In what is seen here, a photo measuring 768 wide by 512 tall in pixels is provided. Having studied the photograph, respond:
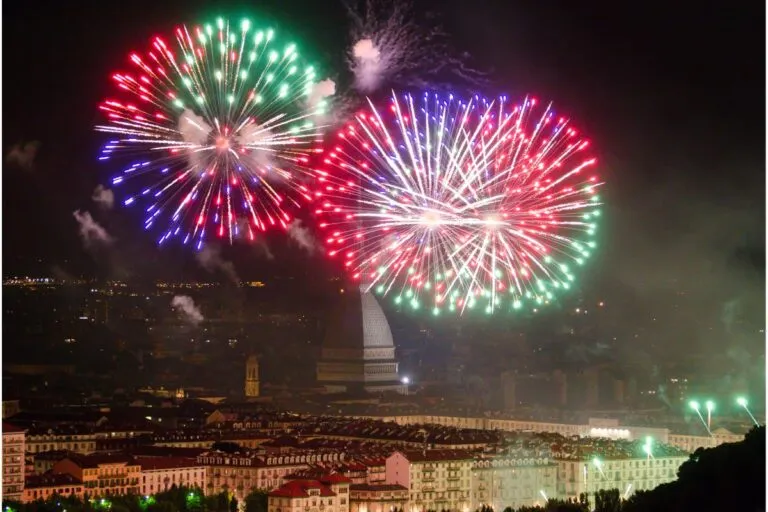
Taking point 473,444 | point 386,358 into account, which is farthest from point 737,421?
point 386,358

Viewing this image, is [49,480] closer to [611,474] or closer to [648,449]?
[611,474]

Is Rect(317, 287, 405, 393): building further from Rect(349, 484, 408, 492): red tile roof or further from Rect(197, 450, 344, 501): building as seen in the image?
Rect(349, 484, 408, 492): red tile roof

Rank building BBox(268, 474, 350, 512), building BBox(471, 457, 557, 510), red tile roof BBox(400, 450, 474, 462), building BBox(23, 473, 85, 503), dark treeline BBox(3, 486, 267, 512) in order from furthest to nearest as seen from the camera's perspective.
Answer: red tile roof BBox(400, 450, 474, 462) → building BBox(471, 457, 557, 510) → building BBox(23, 473, 85, 503) → building BBox(268, 474, 350, 512) → dark treeline BBox(3, 486, 267, 512)

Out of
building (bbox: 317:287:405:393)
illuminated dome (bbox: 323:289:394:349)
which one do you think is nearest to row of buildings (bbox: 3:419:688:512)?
building (bbox: 317:287:405:393)

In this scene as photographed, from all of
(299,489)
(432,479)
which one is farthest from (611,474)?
(299,489)

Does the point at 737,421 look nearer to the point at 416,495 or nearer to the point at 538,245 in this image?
the point at 416,495

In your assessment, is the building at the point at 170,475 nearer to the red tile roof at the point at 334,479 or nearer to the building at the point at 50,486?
the building at the point at 50,486

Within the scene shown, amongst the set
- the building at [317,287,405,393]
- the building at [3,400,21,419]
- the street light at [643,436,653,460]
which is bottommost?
the street light at [643,436,653,460]


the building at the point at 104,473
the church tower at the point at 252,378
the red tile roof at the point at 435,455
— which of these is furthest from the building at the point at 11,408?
the red tile roof at the point at 435,455
